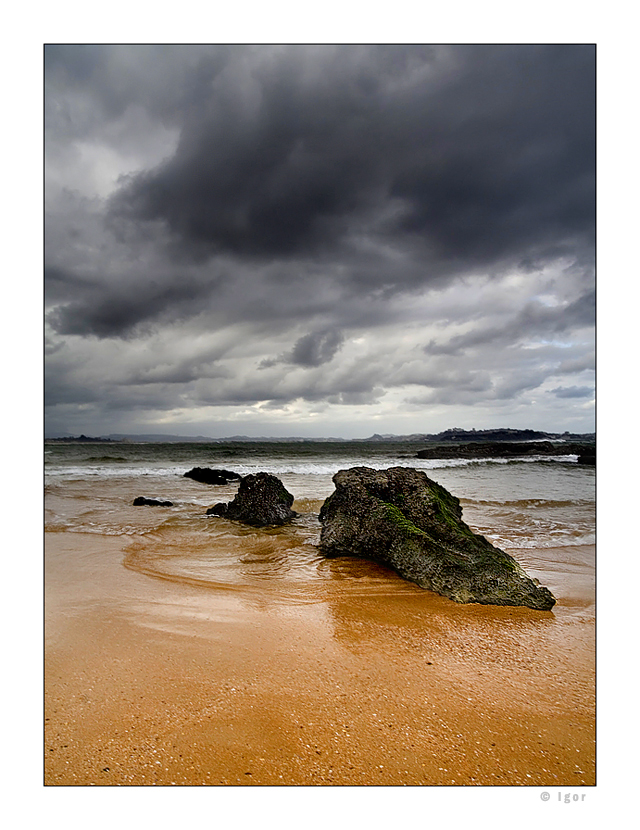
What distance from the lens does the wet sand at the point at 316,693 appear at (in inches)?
85.4

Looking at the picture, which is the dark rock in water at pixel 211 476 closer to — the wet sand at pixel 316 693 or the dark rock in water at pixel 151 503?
the dark rock in water at pixel 151 503

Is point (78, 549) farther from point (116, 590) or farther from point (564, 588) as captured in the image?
point (564, 588)

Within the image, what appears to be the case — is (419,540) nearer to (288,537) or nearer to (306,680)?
(306,680)

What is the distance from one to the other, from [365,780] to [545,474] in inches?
826

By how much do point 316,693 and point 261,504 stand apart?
613cm

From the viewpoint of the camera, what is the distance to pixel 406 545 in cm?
522

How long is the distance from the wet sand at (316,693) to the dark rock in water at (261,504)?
165 inches

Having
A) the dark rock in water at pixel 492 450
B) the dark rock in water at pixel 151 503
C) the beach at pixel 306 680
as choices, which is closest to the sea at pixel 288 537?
the beach at pixel 306 680

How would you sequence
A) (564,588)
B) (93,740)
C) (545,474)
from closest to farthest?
(93,740) < (564,588) < (545,474)

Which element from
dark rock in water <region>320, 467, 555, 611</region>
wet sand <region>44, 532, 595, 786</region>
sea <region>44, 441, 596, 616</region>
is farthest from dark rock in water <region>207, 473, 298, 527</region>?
wet sand <region>44, 532, 595, 786</region>

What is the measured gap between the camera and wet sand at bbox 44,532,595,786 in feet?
7.12

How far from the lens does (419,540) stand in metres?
5.17

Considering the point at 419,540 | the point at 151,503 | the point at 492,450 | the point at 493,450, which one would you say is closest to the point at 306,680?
the point at 419,540

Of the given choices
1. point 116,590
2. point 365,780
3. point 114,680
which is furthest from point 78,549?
point 365,780
